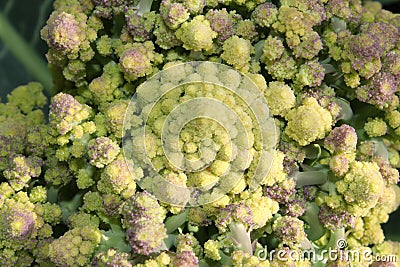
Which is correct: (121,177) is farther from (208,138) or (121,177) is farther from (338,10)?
(338,10)

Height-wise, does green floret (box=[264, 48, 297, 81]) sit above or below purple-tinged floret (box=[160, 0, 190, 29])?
below

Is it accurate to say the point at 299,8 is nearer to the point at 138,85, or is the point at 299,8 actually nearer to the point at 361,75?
the point at 361,75

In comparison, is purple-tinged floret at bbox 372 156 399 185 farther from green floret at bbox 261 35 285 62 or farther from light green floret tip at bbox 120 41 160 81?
light green floret tip at bbox 120 41 160 81

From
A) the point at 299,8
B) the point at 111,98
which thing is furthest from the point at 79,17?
the point at 299,8

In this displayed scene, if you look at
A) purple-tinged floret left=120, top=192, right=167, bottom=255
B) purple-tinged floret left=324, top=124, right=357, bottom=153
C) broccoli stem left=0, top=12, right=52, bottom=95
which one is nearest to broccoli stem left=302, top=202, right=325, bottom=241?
purple-tinged floret left=324, top=124, right=357, bottom=153

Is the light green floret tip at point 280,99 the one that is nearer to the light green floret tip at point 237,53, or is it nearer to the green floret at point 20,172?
the light green floret tip at point 237,53
